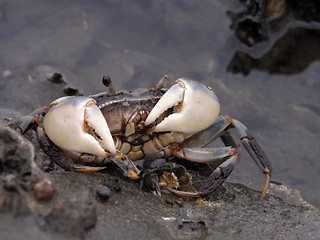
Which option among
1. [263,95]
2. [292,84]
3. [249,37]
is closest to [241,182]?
[263,95]

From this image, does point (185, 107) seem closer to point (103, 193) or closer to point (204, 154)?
point (204, 154)

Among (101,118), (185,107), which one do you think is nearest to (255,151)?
(185,107)

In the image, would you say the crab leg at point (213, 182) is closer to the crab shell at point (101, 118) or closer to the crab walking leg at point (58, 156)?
the crab shell at point (101, 118)

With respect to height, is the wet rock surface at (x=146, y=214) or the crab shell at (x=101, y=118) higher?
the crab shell at (x=101, y=118)

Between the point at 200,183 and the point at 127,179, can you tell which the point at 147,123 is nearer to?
the point at 127,179

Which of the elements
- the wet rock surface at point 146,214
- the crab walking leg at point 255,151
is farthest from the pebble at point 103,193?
the crab walking leg at point 255,151

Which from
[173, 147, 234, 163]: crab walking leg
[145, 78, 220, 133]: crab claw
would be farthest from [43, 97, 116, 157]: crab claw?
[173, 147, 234, 163]: crab walking leg

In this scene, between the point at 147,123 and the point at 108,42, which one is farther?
the point at 108,42
